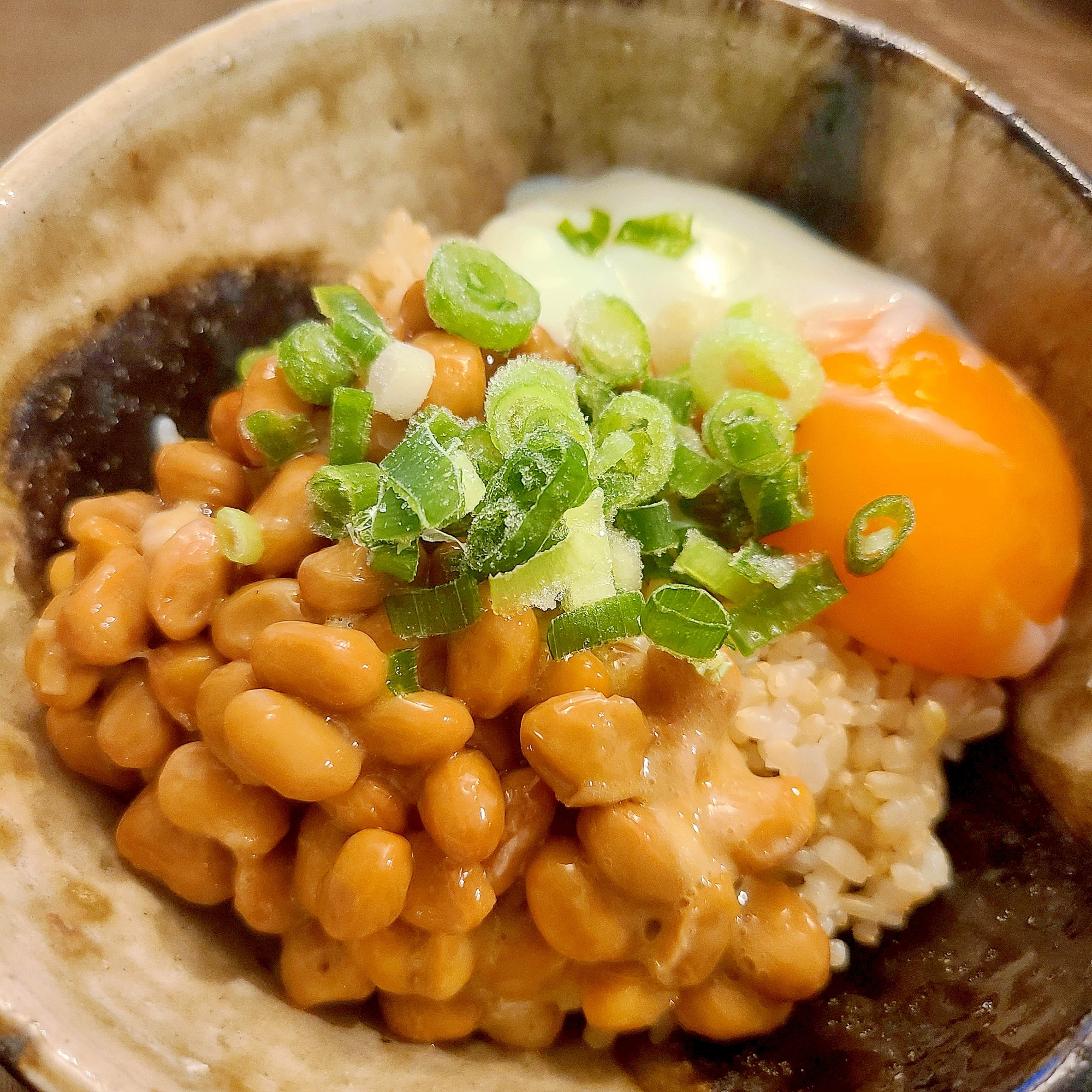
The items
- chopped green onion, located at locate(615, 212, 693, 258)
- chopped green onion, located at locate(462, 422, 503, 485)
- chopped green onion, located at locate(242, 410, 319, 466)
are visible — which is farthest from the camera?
chopped green onion, located at locate(615, 212, 693, 258)

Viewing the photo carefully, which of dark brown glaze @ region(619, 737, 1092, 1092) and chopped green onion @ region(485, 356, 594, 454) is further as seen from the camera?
chopped green onion @ region(485, 356, 594, 454)

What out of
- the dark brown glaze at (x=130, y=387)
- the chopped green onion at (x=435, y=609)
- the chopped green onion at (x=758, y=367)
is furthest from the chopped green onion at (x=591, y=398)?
the dark brown glaze at (x=130, y=387)

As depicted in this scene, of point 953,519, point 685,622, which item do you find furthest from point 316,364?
point 953,519

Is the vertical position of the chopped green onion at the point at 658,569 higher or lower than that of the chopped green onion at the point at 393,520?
lower

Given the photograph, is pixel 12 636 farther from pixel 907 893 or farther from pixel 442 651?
pixel 907 893

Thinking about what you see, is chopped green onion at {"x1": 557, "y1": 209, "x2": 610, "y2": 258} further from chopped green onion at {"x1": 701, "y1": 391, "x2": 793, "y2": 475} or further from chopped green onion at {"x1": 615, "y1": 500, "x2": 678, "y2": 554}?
chopped green onion at {"x1": 615, "y1": 500, "x2": 678, "y2": 554}

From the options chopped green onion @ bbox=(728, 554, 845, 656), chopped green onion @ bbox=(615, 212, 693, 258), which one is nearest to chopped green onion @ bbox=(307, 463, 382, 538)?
chopped green onion @ bbox=(728, 554, 845, 656)

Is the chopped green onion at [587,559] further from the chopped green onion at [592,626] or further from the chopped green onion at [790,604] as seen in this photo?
the chopped green onion at [790,604]
